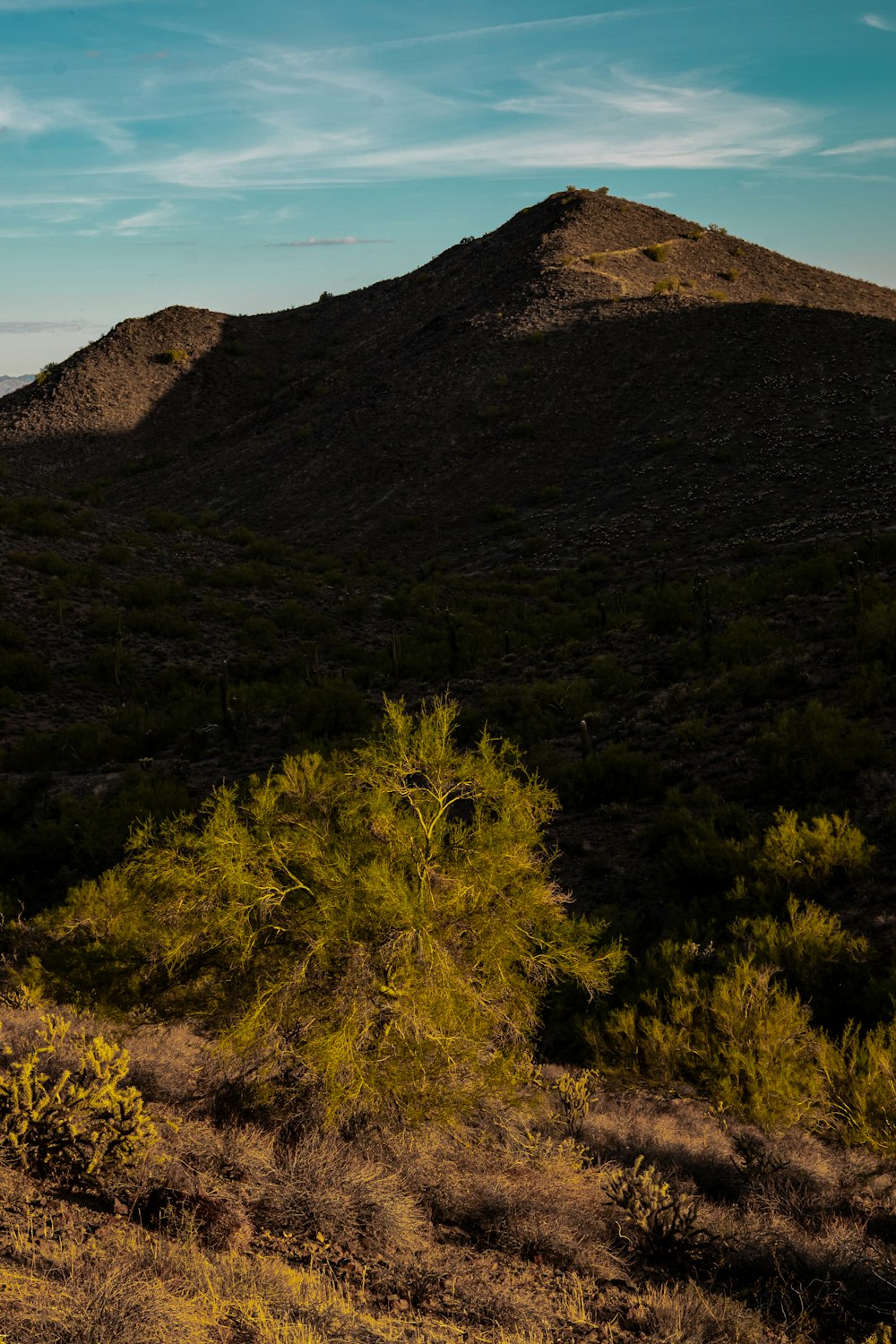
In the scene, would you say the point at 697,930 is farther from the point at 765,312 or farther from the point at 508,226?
the point at 508,226

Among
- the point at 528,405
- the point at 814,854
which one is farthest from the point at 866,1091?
the point at 528,405

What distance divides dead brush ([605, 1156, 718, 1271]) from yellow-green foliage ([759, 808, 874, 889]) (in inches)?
284

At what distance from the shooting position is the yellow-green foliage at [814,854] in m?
14.3

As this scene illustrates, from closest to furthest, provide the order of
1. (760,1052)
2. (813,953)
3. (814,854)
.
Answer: (760,1052) < (813,953) < (814,854)

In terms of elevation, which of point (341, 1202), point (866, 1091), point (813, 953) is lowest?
point (866, 1091)

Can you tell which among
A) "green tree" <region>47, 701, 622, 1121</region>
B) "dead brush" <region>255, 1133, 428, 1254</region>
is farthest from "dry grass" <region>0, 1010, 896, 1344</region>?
"green tree" <region>47, 701, 622, 1121</region>

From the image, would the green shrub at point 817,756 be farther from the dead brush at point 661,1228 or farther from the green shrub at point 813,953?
the dead brush at point 661,1228

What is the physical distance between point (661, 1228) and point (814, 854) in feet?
26.4

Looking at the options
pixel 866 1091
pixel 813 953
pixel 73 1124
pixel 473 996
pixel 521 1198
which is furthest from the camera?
pixel 813 953

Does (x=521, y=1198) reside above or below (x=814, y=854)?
below

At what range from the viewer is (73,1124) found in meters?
7.32

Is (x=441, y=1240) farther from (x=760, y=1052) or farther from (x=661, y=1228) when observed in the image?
(x=760, y=1052)

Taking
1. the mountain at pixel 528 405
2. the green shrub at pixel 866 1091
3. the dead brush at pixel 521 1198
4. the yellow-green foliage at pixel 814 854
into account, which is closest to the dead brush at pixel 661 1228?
the dead brush at pixel 521 1198

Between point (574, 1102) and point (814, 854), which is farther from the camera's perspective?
point (814, 854)
